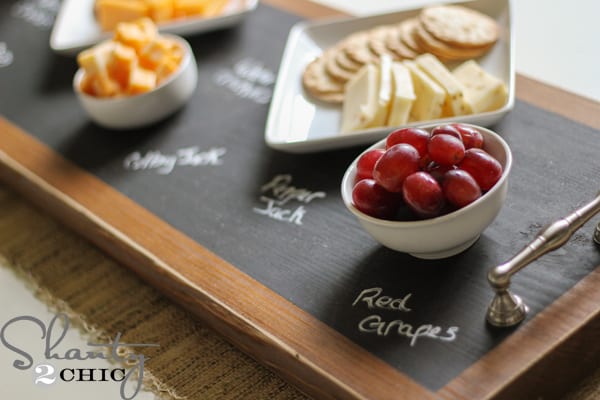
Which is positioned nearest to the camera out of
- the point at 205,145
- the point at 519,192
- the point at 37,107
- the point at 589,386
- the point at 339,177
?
the point at 589,386

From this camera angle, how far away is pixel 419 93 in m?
Result: 1.22

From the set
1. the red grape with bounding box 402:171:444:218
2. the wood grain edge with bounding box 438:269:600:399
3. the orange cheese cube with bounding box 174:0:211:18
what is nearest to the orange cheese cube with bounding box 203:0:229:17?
the orange cheese cube with bounding box 174:0:211:18

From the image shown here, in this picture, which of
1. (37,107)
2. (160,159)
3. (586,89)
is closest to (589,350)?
(586,89)

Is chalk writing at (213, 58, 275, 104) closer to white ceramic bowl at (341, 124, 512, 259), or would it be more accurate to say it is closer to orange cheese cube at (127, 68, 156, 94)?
orange cheese cube at (127, 68, 156, 94)

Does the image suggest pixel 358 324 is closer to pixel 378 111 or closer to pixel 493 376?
pixel 493 376

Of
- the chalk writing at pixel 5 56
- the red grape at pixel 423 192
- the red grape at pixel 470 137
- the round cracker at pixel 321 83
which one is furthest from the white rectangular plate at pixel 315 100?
the chalk writing at pixel 5 56

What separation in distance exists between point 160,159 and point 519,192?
0.59m

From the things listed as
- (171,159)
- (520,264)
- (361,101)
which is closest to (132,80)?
(171,159)

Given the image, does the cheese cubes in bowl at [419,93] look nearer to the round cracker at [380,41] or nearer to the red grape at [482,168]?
the round cracker at [380,41]

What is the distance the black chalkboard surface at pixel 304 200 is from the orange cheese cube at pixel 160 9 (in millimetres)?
76

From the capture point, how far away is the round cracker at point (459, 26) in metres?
1.36

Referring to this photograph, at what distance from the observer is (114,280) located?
1.25 meters

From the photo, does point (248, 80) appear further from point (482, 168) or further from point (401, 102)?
point (482, 168)

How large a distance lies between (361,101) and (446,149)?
14.4 inches
